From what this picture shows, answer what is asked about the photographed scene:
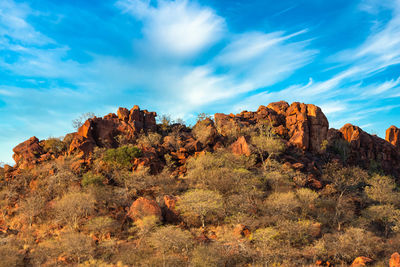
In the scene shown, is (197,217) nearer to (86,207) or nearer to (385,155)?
(86,207)

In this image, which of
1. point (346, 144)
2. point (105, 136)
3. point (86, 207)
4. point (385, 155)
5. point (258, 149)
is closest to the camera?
point (86, 207)

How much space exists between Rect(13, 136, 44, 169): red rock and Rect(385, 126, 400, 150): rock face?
8635 cm

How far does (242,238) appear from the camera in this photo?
22.7 metres

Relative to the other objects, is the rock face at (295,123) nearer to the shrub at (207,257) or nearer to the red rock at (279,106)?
the red rock at (279,106)

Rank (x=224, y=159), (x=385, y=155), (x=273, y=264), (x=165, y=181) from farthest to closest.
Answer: (x=385, y=155)
(x=224, y=159)
(x=165, y=181)
(x=273, y=264)

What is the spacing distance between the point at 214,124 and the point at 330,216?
29.8m

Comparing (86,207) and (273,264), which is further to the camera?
(86,207)

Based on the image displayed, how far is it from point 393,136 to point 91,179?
264 feet

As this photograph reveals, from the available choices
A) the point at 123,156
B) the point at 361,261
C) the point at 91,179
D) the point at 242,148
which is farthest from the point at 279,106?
the point at 91,179

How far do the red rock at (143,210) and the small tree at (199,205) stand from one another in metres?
2.24

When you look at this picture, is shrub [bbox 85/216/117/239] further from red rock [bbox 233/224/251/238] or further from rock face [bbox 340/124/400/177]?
rock face [bbox 340/124/400/177]

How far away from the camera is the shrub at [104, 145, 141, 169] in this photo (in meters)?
34.9

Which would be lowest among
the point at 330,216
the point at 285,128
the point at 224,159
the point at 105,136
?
the point at 330,216

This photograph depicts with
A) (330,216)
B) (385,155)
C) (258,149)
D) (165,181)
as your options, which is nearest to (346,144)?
(385,155)
